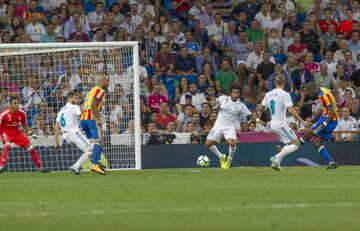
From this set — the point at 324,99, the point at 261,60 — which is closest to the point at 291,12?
the point at 261,60

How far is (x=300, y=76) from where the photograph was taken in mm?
33469

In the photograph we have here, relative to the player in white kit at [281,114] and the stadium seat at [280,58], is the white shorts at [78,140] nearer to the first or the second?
the player in white kit at [281,114]

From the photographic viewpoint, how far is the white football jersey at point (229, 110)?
91.2 feet

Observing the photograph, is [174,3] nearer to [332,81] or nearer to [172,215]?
[332,81]

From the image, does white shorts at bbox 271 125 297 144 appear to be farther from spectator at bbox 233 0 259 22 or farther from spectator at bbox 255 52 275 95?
spectator at bbox 233 0 259 22

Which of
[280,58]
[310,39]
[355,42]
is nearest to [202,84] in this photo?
[280,58]

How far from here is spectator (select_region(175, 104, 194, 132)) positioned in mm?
30984

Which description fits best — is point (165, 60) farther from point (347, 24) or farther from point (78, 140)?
point (347, 24)

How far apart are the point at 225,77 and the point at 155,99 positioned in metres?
2.55

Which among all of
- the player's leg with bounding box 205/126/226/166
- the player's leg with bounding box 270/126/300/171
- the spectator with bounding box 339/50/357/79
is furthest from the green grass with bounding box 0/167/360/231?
the spectator with bounding box 339/50/357/79

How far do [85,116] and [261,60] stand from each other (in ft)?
34.4

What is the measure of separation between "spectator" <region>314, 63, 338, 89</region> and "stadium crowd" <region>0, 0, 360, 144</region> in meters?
0.03

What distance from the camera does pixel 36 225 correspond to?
1163 centimetres

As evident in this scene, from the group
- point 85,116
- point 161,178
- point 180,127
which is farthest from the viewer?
point 180,127
